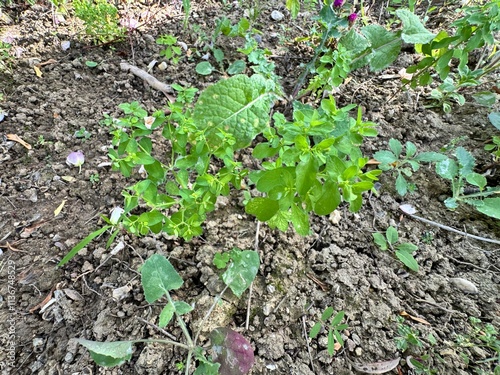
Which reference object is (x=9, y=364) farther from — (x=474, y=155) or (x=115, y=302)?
(x=474, y=155)

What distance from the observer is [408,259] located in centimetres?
139

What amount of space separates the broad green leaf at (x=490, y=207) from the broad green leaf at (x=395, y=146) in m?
0.41

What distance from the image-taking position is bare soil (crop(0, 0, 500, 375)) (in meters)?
1.22

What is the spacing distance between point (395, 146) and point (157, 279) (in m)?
1.22

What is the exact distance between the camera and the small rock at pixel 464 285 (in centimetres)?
134

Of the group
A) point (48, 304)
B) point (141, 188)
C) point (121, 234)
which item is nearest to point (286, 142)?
point (141, 188)

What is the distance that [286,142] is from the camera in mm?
1068

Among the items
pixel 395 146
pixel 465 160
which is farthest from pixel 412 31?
pixel 465 160

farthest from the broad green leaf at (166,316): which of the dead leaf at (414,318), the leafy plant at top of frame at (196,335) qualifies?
the dead leaf at (414,318)

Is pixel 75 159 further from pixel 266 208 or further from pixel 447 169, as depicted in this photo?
pixel 447 169

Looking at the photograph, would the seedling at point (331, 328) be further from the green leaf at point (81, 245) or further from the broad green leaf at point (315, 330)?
the green leaf at point (81, 245)

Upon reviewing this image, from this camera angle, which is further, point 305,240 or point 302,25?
point 302,25

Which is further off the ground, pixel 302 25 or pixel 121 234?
pixel 302 25

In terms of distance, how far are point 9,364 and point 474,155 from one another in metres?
2.15
